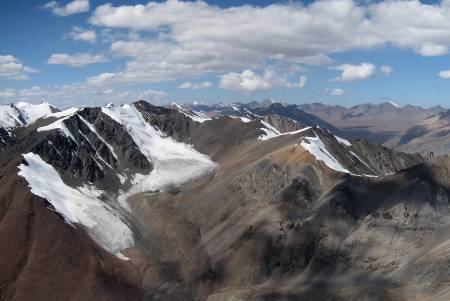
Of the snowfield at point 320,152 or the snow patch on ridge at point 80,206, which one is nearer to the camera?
the snow patch on ridge at point 80,206

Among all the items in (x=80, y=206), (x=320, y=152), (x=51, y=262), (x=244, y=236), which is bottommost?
(x=244, y=236)

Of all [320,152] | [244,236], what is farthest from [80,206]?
[320,152]

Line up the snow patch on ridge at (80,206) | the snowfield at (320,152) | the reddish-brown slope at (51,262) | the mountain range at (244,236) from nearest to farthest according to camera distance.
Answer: the mountain range at (244,236)
the reddish-brown slope at (51,262)
the snow patch on ridge at (80,206)
the snowfield at (320,152)

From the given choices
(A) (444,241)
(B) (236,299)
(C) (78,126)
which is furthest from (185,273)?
(C) (78,126)

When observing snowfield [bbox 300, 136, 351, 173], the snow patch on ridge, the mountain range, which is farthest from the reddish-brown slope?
snowfield [bbox 300, 136, 351, 173]

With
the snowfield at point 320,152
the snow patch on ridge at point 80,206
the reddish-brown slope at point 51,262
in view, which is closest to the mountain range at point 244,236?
the reddish-brown slope at point 51,262

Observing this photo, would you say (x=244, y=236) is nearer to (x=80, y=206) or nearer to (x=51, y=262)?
(x=51, y=262)

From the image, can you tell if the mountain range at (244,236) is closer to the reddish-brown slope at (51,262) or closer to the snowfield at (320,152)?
the reddish-brown slope at (51,262)

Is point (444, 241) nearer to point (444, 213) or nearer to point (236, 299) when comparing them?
point (444, 213)
